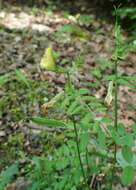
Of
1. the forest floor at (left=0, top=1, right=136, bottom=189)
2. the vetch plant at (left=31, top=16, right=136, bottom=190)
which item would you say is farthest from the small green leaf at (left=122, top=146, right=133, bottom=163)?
the forest floor at (left=0, top=1, right=136, bottom=189)

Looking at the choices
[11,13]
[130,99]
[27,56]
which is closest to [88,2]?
[11,13]

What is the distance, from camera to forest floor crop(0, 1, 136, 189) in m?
3.67

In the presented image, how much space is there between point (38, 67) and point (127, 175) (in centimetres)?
298

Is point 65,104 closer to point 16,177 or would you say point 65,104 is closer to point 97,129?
point 97,129

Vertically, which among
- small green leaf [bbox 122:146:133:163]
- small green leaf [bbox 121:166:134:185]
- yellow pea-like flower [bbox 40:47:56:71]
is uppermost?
yellow pea-like flower [bbox 40:47:56:71]

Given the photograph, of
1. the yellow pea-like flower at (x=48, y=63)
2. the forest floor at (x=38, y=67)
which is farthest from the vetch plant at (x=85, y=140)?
the forest floor at (x=38, y=67)

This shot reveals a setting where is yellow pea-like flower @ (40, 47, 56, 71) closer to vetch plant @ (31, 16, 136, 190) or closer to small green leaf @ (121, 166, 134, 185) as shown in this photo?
vetch plant @ (31, 16, 136, 190)

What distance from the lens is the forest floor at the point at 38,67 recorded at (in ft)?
12.0

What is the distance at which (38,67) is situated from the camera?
4859 mm

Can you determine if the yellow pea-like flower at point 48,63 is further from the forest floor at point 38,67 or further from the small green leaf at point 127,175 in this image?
the small green leaf at point 127,175

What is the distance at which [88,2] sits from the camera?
23.8 ft

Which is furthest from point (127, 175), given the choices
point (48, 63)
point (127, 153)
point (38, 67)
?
point (38, 67)

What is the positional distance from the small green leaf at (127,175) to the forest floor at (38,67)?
531mm

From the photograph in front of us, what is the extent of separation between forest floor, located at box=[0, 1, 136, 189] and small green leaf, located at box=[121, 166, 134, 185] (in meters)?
0.53
